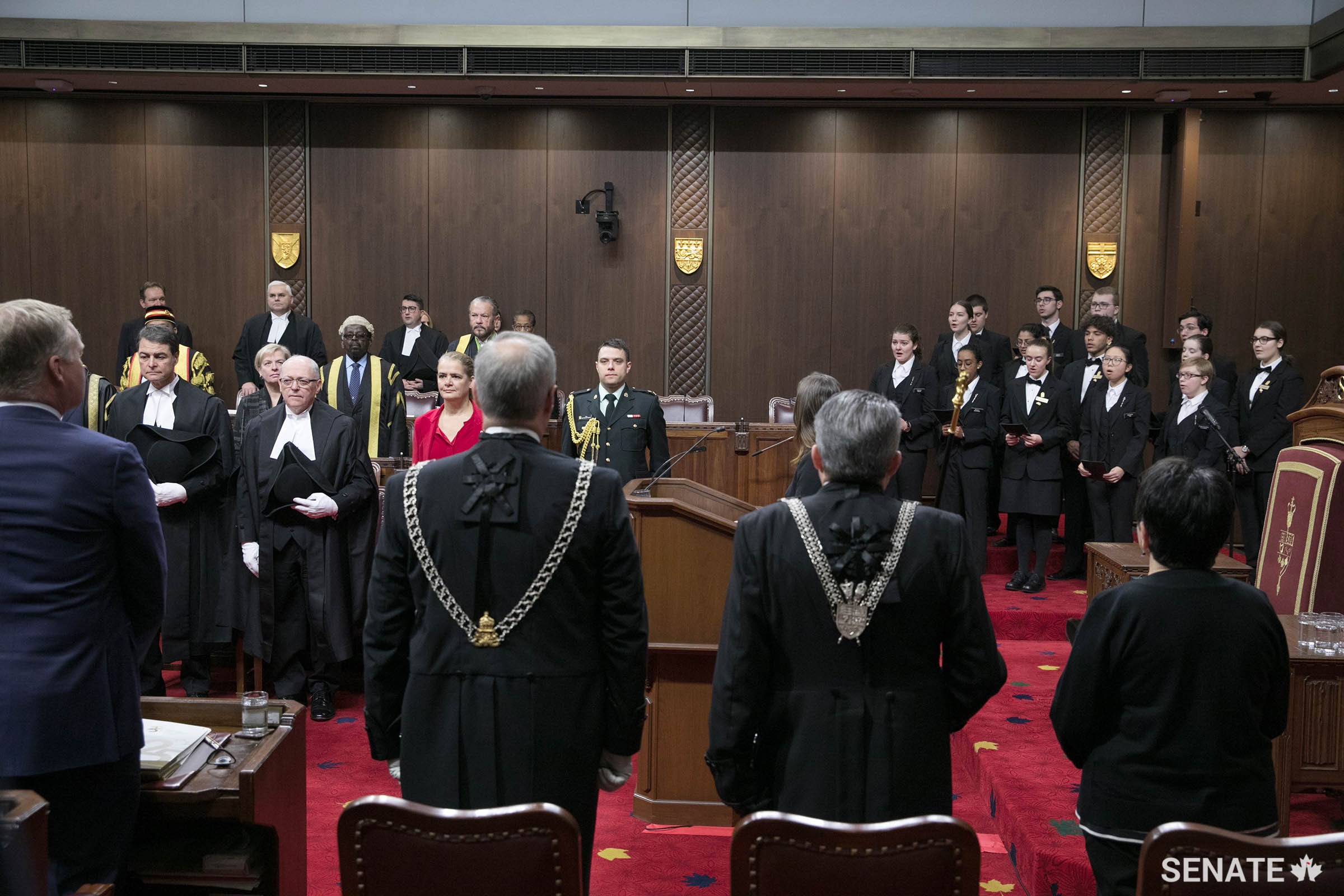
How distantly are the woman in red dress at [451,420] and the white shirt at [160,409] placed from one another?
972mm

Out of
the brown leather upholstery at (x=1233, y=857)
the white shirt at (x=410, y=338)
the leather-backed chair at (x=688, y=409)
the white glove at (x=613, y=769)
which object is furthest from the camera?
the white shirt at (x=410, y=338)

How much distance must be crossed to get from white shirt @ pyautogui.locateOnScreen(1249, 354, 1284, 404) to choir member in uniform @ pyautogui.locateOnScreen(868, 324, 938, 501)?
5.73ft

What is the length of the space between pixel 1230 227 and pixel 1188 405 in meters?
3.85

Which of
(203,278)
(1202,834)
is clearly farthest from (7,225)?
(1202,834)

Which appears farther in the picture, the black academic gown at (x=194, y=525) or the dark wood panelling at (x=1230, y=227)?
the dark wood panelling at (x=1230, y=227)

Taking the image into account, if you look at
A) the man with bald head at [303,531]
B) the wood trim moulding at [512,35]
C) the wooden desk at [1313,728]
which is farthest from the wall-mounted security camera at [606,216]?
the wooden desk at [1313,728]

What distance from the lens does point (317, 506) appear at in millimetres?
4281

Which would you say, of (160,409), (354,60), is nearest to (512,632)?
(160,409)

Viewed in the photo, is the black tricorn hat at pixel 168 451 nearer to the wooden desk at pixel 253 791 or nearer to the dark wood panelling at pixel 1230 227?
the wooden desk at pixel 253 791

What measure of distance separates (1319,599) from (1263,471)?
316 centimetres

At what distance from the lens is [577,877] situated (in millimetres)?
1562

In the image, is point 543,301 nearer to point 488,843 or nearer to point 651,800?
point 651,800

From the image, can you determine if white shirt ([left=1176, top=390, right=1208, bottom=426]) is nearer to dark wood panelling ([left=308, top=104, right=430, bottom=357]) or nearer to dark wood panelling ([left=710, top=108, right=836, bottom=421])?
dark wood panelling ([left=710, top=108, right=836, bottom=421])

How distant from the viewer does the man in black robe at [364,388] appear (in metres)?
6.19
